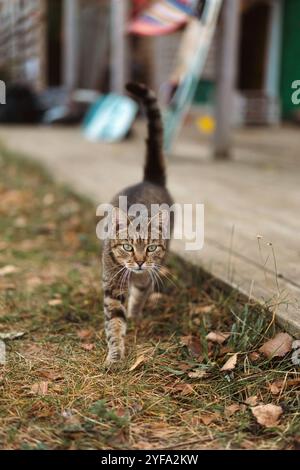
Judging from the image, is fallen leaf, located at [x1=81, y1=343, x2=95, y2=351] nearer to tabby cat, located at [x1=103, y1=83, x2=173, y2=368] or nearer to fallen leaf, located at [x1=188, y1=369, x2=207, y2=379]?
tabby cat, located at [x1=103, y1=83, x2=173, y2=368]

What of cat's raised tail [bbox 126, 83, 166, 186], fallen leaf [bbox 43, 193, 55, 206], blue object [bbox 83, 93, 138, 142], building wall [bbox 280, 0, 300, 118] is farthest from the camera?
building wall [bbox 280, 0, 300, 118]

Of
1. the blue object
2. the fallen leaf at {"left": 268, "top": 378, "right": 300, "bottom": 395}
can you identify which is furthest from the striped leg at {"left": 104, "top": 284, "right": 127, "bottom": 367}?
the blue object

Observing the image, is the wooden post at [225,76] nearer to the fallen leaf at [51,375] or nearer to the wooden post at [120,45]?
the wooden post at [120,45]

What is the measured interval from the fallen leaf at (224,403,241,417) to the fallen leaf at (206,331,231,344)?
1.30ft

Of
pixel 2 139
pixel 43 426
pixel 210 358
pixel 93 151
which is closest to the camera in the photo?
pixel 43 426

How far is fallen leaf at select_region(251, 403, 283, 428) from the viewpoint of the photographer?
199cm

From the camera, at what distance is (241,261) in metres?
3.13

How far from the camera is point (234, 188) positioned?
17.5 feet

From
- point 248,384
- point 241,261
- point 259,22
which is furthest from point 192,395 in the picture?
point 259,22

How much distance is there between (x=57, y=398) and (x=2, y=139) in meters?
7.75

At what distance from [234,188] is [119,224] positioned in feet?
9.50

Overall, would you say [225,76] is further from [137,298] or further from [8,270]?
[137,298]

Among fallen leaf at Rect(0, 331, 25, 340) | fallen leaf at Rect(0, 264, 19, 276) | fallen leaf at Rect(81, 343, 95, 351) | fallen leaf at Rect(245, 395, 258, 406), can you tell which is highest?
fallen leaf at Rect(245, 395, 258, 406)
